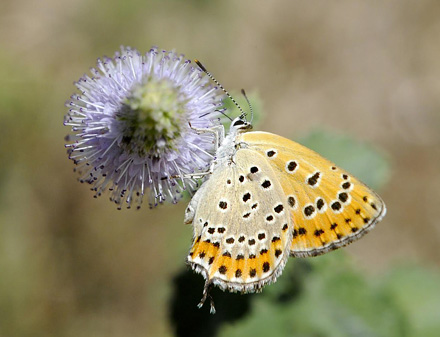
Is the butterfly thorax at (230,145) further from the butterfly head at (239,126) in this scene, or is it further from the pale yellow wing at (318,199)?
the pale yellow wing at (318,199)

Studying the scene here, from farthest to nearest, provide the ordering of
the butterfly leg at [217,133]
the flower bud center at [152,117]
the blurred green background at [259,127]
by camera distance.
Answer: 1. the blurred green background at [259,127]
2. the butterfly leg at [217,133]
3. the flower bud center at [152,117]

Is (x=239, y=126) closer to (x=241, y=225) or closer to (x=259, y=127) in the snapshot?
(x=241, y=225)

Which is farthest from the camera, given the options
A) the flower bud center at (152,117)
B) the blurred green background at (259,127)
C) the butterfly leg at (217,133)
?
the blurred green background at (259,127)

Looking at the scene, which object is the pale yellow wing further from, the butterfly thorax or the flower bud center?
the flower bud center

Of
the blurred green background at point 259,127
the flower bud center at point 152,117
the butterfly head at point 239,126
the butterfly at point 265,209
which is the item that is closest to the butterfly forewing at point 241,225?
the butterfly at point 265,209

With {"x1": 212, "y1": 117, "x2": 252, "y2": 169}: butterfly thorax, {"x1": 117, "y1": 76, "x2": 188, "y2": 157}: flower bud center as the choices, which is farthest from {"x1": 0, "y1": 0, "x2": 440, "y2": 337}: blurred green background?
{"x1": 117, "y1": 76, "x2": 188, "y2": 157}: flower bud center

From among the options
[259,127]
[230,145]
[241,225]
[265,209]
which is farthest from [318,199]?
[259,127]

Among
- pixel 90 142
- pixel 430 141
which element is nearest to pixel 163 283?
pixel 90 142

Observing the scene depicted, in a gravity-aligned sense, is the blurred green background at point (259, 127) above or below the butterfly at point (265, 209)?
above
